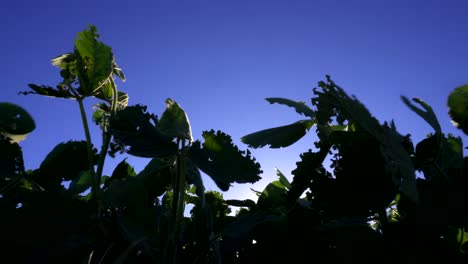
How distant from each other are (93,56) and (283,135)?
429 mm

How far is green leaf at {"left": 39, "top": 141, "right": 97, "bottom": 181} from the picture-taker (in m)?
1.07

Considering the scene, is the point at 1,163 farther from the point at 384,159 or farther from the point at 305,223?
the point at 384,159

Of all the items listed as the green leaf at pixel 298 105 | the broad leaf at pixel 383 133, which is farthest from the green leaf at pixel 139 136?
the broad leaf at pixel 383 133

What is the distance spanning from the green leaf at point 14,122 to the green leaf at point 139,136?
33 cm

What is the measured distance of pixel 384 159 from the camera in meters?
0.64

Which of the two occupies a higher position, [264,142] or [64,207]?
[264,142]

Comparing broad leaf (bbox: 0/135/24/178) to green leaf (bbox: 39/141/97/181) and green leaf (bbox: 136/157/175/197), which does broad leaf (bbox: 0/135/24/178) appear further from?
green leaf (bbox: 136/157/175/197)

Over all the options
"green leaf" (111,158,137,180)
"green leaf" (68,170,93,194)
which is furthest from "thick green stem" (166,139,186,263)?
"green leaf" (68,170,93,194)

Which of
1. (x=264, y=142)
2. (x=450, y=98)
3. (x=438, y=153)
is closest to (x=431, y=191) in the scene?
(x=438, y=153)

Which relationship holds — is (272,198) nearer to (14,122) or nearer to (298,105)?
(298,105)

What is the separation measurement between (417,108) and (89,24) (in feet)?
2.12

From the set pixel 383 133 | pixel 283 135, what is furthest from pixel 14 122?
pixel 383 133

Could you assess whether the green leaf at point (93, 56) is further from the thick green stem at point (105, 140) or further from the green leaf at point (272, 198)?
the green leaf at point (272, 198)

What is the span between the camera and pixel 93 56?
2.89 feet
